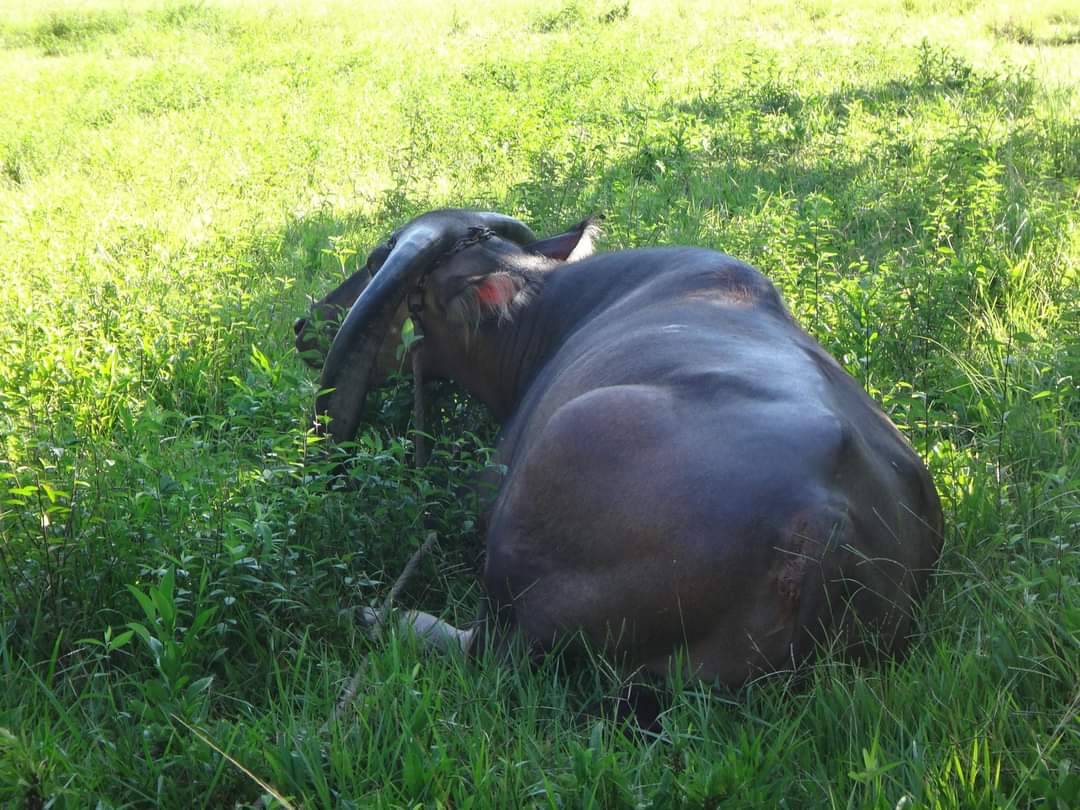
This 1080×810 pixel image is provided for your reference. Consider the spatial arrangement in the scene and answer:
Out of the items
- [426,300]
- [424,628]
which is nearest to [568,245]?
[426,300]

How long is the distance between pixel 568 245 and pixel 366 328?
40.2 inches

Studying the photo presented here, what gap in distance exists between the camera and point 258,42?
15.2 metres

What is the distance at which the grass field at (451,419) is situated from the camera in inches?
105

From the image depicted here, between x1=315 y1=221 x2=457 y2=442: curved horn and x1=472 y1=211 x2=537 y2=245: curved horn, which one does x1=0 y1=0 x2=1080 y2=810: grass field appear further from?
x1=472 y1=211 x2=537 y2=245: curved horn

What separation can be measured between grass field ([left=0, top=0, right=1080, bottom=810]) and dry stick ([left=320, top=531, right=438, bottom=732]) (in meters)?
0.05

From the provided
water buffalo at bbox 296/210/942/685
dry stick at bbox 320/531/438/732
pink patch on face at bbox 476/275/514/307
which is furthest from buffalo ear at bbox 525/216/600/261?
dry stick at bbox 320/531/438/732

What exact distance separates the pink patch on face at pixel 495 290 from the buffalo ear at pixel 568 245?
16.1 inches

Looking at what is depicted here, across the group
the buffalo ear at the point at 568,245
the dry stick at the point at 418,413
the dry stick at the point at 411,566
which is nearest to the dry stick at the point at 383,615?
the dry stick at the point at 411,566

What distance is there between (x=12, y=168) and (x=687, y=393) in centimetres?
901

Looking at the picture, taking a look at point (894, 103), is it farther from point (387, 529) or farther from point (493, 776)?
point (493, 776)

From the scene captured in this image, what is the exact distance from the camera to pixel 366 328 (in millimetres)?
4645

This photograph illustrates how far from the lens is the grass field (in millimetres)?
2666

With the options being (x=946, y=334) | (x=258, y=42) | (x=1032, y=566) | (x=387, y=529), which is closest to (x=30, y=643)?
(x=387, y=529)

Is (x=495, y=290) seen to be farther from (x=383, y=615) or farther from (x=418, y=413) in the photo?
(x=383, y=615)
